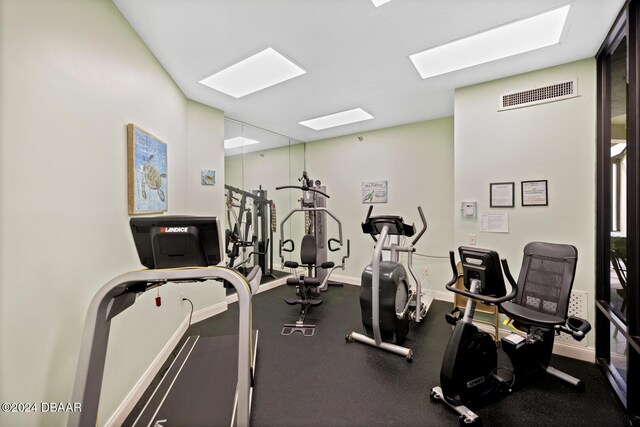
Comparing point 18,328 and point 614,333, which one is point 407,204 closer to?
point 614,333

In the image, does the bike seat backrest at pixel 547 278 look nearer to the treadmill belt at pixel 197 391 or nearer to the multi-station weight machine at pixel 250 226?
the treadmill belt at pixel 197 391

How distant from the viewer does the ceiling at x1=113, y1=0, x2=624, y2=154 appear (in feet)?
5.78

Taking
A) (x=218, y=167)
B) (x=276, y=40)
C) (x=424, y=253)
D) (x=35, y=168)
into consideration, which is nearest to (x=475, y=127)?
(x=424, y=253)

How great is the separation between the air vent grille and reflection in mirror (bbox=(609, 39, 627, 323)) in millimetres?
265

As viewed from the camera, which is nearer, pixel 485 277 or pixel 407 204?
pixel 485 277

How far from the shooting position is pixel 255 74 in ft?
8.72

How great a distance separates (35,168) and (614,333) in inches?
174

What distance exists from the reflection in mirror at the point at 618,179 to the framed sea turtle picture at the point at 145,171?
381cm

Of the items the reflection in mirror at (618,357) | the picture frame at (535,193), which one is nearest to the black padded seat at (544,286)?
the picture frame at (535,193)

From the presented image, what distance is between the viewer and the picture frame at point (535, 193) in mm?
2561

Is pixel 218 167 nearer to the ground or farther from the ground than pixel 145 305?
farther from the ground

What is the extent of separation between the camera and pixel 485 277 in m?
1.74

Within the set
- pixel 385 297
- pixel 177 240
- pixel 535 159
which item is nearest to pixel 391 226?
pixel 385 297

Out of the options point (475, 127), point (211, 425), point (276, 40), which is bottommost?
point (211, 425)
